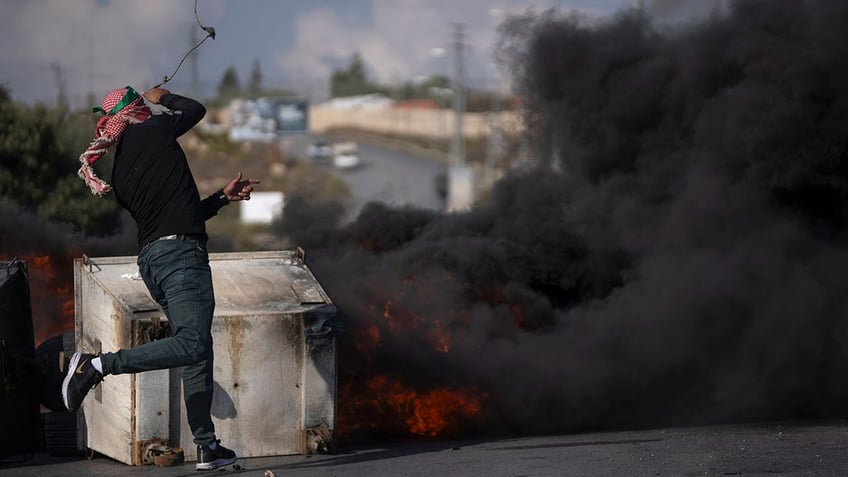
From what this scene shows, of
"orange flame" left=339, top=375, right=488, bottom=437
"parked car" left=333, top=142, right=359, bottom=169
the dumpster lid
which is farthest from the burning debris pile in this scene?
"parked car" left=333, top=142, right=359, bottom=169

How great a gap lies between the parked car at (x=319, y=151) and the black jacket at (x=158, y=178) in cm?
5754

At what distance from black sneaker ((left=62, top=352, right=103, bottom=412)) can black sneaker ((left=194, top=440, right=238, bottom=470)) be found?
0.73 m

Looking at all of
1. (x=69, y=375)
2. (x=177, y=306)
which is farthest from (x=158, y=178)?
(x=69, y=375)

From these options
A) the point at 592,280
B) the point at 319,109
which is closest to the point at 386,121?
the point at 319,109

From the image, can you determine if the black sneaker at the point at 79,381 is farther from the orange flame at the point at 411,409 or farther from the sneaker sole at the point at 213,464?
the orange flame at the point at 411,409

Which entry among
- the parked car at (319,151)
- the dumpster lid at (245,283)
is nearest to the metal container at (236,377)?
the dumpster lid at (245,283)

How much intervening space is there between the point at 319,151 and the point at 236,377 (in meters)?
59.1

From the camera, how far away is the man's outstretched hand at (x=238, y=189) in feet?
21.0

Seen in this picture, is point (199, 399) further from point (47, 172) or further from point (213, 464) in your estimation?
point (47, 172)

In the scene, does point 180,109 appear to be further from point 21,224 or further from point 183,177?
point 21,224

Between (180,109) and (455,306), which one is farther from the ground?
(180,109)

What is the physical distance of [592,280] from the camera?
36.8 ft

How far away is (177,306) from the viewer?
6.05 metres

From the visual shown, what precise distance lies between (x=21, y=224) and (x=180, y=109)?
4617mm
